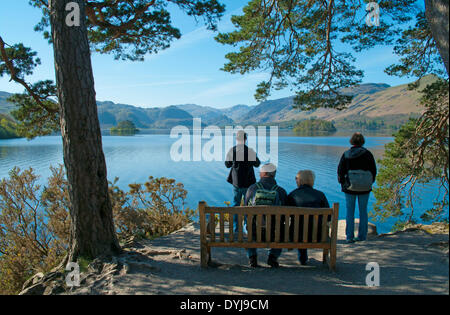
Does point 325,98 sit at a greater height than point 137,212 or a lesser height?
greater

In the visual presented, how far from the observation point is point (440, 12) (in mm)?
3186

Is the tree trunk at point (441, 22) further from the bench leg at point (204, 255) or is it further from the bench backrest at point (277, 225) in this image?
the bench leg at point (204, 255)

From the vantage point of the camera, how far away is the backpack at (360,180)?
14.0ft

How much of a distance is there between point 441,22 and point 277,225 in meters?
3.08

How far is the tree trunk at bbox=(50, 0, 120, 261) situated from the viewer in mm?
3643

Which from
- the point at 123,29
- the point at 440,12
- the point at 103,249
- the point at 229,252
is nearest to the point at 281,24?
the point at 123,29

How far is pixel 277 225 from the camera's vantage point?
330 centimetres

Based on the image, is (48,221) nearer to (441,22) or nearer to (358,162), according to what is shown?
(358,162)

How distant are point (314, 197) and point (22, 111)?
753 cm

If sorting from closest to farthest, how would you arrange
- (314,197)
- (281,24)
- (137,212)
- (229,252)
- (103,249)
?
1. (314,197)
2. (103,249)
3. (229,252)
4. (137,212)
5. (281,24)

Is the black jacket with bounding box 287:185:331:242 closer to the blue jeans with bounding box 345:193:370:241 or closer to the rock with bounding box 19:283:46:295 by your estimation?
the blue jeans with bounding box 345:193:370:241

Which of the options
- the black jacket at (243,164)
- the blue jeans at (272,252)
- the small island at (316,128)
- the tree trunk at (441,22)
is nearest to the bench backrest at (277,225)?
the blue jeans at (272,252)

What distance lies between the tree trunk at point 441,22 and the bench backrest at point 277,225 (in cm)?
218
